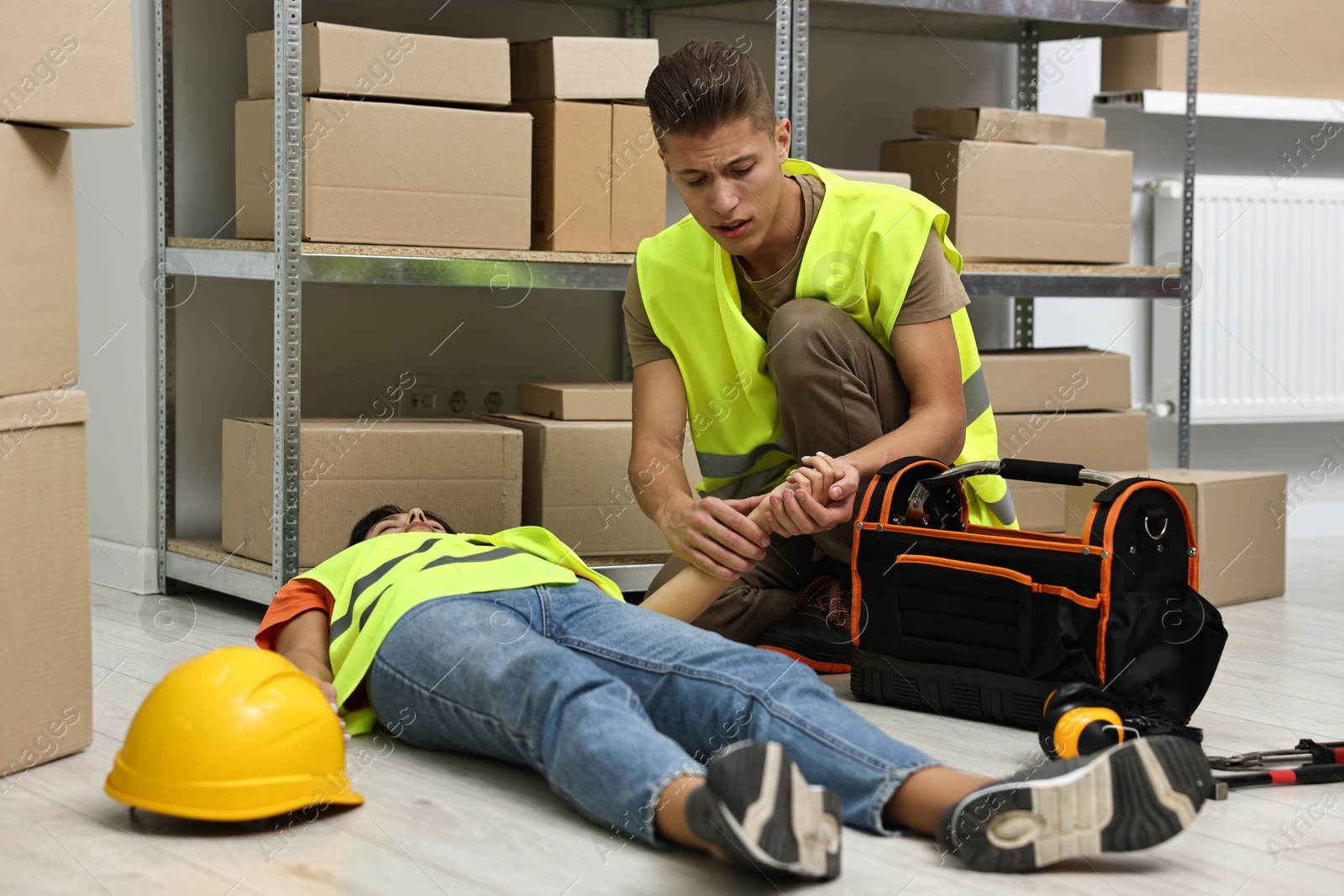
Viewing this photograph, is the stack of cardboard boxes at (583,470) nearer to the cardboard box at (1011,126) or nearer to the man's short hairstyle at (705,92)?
the man's short hairstyle at (705,92)

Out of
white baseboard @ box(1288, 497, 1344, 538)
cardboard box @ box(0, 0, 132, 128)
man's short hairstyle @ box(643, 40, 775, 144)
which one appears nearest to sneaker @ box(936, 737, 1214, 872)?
man's short hairstyle @ box(643, 40, 775, 144)

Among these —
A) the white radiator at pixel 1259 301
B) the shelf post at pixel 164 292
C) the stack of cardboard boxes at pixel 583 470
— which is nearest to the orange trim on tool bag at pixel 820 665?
the stack of cardboard boxes at pixel 583 470

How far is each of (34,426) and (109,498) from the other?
120cm

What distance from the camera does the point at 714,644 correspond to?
1.40 meters

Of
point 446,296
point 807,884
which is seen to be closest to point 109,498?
point 446,296

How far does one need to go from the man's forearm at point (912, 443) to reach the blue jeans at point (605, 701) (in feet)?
1.31

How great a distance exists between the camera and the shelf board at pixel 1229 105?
2.96 meters

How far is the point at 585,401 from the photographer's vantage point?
7.60 feet

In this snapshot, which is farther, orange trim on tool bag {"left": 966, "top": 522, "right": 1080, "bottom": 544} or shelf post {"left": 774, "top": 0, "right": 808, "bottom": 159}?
shelf post {"left": 774, "top": 0, "right": 808, "bottom": 159}

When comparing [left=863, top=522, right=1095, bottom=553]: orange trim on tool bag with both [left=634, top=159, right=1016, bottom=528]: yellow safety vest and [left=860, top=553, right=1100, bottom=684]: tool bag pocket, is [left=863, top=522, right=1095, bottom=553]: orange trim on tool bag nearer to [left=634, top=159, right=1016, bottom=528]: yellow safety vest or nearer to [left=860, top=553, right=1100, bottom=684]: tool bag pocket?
[left=860, top=553, right=1100, bottom=684]: tool bag pocket

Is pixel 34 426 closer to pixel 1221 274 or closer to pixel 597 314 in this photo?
pixel 597 314

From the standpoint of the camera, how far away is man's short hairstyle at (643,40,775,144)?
5.68ft

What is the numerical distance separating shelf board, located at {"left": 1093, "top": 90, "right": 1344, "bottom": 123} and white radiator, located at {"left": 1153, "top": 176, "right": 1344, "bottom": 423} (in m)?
0.16

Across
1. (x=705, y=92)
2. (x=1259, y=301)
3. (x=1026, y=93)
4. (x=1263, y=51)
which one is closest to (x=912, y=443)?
(x=705, y=92)
